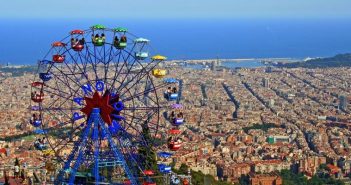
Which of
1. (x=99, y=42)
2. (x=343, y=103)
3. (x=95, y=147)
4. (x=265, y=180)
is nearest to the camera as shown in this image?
(x=95, y=147)

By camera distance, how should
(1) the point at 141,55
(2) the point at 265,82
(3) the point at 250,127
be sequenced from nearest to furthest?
(1) the point at 141,55 → (3) the point at 250,127 → (2) the point at 265,82

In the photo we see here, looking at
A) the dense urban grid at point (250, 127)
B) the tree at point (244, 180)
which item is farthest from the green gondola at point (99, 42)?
the tree at point (244, 180)

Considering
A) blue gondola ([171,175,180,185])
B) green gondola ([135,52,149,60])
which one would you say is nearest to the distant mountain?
blue gondola ([171,175,180,185])

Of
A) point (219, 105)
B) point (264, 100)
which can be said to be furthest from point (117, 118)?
point (264, 100)

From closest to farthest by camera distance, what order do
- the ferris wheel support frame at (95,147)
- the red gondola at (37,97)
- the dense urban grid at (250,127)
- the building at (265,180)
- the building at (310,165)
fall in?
1. the ferris wheel support frame at (95,147)
2. the red gondola at (37,97)
3. the building at (265,180)
4. the dense urban grid at (250,127)
5. the building at (310,165)

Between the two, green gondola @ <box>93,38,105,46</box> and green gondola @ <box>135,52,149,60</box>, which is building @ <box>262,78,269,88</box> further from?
green gondola @ <box>93,38,105,46</box>

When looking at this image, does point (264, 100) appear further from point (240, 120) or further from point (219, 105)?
point (240, 120)

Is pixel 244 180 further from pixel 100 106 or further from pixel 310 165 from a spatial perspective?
pixel 100 106

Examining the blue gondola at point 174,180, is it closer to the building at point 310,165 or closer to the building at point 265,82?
the building at point 310,165

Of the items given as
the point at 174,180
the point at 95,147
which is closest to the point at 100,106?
the point at 95,147
